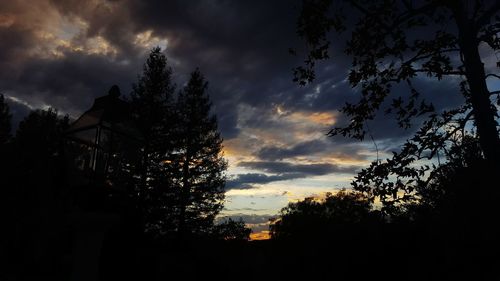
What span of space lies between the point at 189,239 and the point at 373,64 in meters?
21.4

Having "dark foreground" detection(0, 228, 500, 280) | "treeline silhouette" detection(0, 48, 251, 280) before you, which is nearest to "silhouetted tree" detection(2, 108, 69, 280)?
"treeline silhouette" detection(0, 48, 251, 280)

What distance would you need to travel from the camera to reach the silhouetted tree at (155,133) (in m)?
27.6

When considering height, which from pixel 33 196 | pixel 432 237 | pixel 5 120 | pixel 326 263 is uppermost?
pixel 5 120

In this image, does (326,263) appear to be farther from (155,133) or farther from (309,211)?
(309,211)

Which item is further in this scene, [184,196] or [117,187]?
[184,196]

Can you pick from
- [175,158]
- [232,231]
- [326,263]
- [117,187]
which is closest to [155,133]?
[175,158]

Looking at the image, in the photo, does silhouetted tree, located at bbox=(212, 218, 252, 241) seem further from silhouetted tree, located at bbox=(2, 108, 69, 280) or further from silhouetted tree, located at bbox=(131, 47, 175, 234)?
silhouetted tree, located at bbox=(2, 108, 69, 280)

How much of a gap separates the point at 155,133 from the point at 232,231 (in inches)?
433

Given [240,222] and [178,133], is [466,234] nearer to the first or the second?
[178,133]

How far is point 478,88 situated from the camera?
30.8ft

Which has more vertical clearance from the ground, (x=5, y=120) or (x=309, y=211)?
(x=5, y=120)

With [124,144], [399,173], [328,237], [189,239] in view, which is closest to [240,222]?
[189,239]

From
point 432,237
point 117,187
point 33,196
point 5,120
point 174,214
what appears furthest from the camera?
point 5,120

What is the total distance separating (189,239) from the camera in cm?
2784
